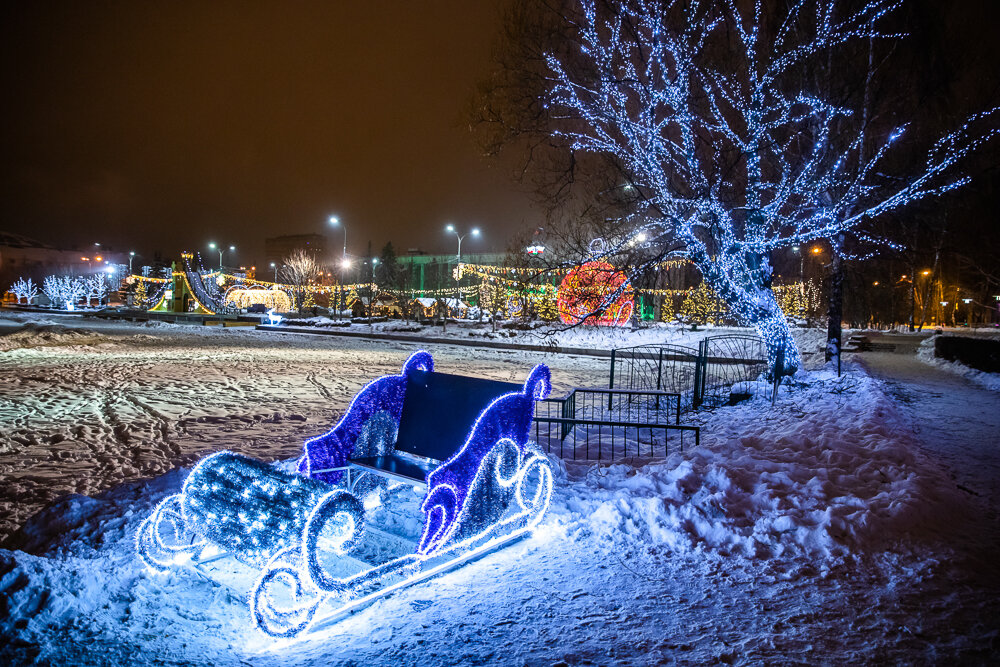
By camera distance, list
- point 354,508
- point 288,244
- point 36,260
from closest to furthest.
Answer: point 354,508
point 36,260
point 288,244

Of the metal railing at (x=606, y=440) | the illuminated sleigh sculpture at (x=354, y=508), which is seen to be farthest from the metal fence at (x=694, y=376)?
the illuminated sleigh sculpture at (x=354, y=508)

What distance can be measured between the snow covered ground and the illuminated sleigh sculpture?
187 millimetres

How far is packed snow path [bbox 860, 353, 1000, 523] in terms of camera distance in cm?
614

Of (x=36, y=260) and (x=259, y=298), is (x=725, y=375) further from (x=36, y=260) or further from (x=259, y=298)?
(x=36, y=260)

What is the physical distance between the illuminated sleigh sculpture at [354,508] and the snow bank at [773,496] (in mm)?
824

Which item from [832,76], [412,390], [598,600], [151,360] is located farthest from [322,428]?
[832,76]

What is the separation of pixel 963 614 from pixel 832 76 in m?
14.4

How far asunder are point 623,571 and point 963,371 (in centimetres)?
1837

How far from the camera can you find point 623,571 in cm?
397

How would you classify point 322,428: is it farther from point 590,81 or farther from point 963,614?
point 590,81

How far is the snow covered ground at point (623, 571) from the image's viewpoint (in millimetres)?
3055

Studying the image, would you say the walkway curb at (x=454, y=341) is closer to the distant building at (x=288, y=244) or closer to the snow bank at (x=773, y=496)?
the snow bank at (x=773, y=496)

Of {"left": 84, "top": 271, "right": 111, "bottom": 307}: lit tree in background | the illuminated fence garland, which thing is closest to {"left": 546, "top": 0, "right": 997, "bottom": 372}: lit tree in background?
the illuminated fence garland

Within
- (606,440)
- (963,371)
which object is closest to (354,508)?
(606,440)
